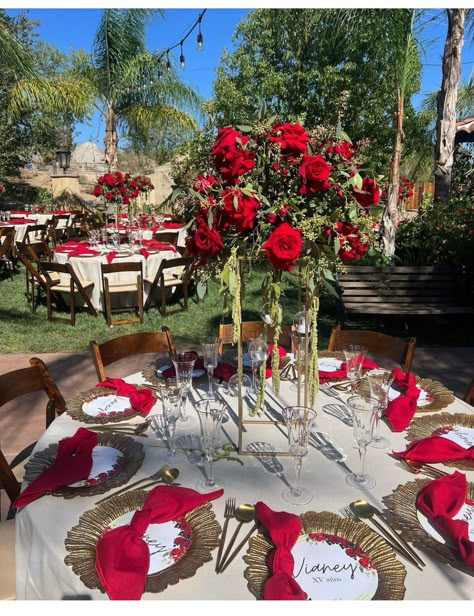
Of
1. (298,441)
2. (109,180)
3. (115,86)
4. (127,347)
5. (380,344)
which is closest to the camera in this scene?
(298,441)

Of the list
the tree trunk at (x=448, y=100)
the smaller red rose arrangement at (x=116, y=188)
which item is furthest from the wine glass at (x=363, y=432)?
the smaller red rose arrangement at (x=116, y=188)

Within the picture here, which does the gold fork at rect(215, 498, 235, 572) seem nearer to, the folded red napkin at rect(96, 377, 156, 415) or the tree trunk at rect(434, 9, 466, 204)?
the folded red napkin at rect(96, 377, 156, 415)

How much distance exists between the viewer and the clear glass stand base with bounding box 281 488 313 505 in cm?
133

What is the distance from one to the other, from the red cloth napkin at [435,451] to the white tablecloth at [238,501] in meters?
0.07

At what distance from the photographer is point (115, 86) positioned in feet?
44.3

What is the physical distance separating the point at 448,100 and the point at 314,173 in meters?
5.94

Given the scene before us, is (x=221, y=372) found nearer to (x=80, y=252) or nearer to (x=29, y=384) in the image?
(x=29, y=384)

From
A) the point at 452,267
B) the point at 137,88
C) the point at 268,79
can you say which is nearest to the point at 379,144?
the point at 268,79

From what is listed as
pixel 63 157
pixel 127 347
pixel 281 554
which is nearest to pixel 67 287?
pixel 127 347

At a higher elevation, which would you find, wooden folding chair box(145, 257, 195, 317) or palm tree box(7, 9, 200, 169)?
palm tree box(7, 9, 200, 169)

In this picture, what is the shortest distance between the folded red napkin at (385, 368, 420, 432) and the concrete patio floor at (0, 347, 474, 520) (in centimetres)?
203

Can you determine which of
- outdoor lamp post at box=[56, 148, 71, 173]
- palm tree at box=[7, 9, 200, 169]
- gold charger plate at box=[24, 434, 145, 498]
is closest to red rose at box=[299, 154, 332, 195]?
gold charger plate at box=[24, 434, 145, 498]

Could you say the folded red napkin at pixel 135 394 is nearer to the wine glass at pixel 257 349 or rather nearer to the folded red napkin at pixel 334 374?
the wine glass at pixel 257 349

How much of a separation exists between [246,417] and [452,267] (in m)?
4.51
